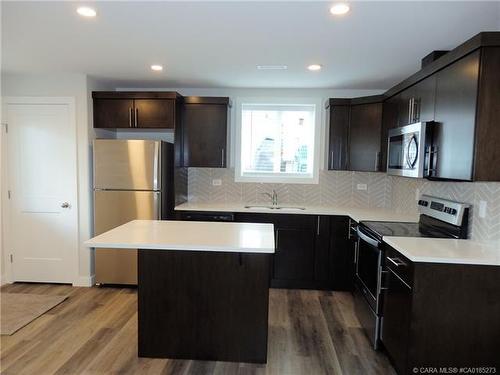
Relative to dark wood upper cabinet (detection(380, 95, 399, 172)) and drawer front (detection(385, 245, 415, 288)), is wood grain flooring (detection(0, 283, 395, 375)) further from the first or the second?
dark wood upper cabinet (detection(380, 95, 399, 172))

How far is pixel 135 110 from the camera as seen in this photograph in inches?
146

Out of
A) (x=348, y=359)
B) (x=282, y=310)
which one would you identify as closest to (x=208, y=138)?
(x=282, y=310)

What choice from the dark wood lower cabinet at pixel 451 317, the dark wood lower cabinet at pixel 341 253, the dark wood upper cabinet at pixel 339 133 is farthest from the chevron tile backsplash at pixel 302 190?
the dark wood lower cabinet at pixel 451 317

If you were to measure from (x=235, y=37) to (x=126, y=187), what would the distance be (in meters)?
2.07

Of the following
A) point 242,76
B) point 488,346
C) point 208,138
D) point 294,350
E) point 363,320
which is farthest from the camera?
point 208,138

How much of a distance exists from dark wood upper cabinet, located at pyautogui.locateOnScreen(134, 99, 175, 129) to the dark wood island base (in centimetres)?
188

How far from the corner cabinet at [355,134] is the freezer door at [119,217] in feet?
7.22

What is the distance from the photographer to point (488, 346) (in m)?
1.92

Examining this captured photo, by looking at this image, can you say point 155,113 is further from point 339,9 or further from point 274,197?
point 339,9

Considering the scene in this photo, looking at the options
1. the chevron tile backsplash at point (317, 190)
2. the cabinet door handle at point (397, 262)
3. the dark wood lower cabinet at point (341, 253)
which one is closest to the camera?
the cabinet door handle at point (397, 262)

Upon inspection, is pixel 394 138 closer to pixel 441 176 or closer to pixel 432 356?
pixel 441 176

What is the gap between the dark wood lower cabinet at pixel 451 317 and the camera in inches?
74.6

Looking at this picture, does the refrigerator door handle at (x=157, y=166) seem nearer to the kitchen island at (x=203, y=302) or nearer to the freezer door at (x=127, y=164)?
the freezer door at (x=127, y=164)

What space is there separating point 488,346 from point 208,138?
3.21m
